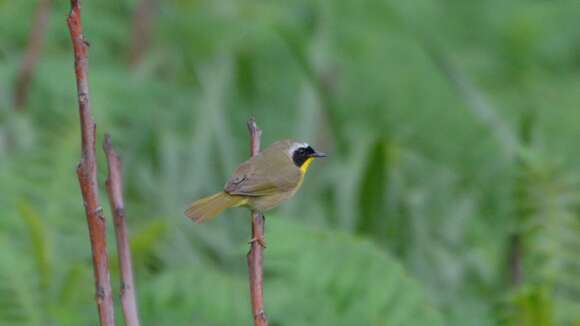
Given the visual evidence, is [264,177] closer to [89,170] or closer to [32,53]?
[89,170]

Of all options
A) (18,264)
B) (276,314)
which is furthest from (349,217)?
(18,264)

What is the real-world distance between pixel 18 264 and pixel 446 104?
279 centimetres

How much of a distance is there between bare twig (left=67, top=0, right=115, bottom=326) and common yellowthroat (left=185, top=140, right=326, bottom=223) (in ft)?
2.29

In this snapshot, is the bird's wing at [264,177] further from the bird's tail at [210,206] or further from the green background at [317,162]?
the green background at [317,162]

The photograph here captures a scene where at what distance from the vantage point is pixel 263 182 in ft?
8.61

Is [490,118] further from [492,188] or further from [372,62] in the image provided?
[372,62]

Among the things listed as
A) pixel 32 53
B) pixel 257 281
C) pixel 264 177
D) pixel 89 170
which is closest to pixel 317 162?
pixel 32 53

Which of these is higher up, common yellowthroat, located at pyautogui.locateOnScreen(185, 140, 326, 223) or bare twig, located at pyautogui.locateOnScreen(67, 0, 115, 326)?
common yellowthroat, located at pyautogui.locateOnScreen(185, 140, 326, 223)

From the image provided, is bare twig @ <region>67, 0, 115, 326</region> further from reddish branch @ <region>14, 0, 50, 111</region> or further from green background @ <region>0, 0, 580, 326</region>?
reddish branch @ <region>14, 0, 50, 111</region>

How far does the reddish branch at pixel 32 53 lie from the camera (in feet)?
14.3

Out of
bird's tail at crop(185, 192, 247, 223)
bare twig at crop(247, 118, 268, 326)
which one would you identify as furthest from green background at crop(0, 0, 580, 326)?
bare twig at crop(247, 118, 268, 326)

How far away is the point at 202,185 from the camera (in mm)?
4922

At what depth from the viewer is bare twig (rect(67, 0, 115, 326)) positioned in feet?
5.32

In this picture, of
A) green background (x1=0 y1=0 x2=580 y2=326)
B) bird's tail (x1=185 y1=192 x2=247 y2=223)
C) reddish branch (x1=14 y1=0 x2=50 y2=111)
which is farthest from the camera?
reddish branch (x1=14 y1=0 x2=50 y2=111)
